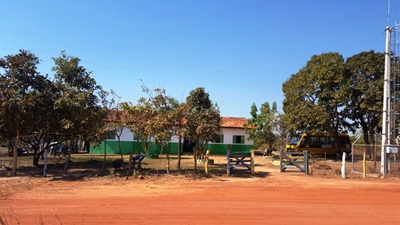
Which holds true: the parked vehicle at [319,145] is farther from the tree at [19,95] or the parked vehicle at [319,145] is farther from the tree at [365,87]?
the tree at [19,95]

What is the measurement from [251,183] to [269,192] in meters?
2.81

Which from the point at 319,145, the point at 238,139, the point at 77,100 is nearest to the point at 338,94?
the point at 319,145

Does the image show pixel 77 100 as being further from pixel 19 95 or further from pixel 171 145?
pixel 171 145

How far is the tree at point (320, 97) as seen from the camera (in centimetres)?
3192

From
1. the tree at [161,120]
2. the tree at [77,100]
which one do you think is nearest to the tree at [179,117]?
the tree at [161,120]

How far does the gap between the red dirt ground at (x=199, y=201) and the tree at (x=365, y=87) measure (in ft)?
44.8

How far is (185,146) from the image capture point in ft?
140

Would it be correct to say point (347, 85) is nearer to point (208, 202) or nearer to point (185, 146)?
point (185, 146)

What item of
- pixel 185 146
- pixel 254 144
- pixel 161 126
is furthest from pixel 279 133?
pixel 161 126

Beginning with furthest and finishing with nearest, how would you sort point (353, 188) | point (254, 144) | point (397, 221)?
point (254, 144) → point (353, 188) → point (397, 221)

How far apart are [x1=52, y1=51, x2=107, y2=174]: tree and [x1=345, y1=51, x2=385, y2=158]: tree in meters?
20.9

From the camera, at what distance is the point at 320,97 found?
33156 mm

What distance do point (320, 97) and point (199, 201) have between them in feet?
79.4

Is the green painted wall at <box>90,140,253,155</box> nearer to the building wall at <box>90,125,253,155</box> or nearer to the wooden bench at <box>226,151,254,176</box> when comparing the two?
the building wall at <box>90,125,253,155</box>
